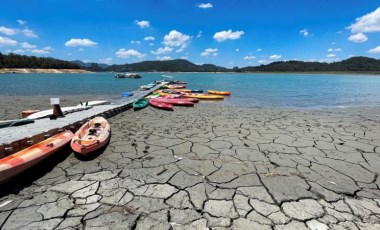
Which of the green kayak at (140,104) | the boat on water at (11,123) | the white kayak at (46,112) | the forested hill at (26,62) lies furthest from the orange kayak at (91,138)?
the forested hill at (26,62)

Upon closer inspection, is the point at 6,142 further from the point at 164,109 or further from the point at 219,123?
the point at 164,109

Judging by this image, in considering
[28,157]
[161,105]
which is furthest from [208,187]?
[161,105]

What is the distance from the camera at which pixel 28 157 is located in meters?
4.66

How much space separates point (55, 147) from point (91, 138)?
3.26 ft

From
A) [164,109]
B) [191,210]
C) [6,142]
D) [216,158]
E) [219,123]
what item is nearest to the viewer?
[191,210]

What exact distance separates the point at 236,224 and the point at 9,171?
161 inches

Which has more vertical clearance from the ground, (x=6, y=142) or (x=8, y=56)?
(x=8, y=56)

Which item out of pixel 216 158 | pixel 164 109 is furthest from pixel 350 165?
pixel 164 109

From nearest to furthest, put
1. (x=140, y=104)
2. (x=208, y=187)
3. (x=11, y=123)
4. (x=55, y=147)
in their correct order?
1. (x=208, y=187)
2. (x=55, y=147)
3. (x=11, y=123)
4. (x=140, y=104)

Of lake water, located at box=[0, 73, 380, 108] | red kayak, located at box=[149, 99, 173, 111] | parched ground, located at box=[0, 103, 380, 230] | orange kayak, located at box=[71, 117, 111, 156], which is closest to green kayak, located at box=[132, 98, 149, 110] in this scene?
red kayak, located at box=[149, 99, 173, 111]

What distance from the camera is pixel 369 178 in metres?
4.73

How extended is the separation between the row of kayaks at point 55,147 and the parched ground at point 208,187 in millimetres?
323

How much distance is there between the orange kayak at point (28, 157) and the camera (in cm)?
414

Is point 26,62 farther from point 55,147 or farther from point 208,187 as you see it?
point 208,187
